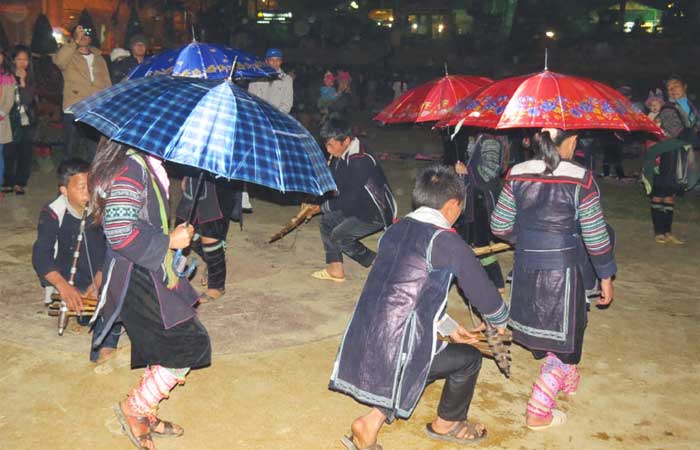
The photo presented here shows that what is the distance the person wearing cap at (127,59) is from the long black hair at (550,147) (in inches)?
273

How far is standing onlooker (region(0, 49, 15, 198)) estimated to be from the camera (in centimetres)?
926

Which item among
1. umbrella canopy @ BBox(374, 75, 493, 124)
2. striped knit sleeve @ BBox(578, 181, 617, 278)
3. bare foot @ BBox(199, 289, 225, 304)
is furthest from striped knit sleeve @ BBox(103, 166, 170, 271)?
umbrella canopy @ BBox(374, 75, 493, 124)

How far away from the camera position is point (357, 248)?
706 cm

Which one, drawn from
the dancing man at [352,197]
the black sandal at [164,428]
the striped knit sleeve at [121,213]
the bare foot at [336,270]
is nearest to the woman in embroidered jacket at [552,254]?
the black sandal at [164,428]

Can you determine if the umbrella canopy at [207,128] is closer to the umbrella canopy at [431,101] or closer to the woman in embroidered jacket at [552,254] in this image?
the woman in embroidered jacket at [552,254]

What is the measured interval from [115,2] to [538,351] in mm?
33907

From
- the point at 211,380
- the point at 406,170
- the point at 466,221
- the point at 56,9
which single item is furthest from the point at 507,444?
the point at 56,9

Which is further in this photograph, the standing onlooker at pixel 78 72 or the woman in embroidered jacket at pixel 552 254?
the standing onlooker at pixel 78 72

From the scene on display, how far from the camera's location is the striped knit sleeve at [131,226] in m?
3.56

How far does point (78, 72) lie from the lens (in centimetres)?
977

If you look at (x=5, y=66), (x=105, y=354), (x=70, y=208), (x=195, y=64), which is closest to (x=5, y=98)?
(x=5, y=66)

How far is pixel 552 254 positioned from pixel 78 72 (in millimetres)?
7504

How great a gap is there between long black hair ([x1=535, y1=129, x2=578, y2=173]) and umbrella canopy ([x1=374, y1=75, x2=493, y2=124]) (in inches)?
89.9

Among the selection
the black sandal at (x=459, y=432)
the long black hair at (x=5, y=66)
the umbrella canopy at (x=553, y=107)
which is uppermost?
the umbrella canopy at (x=553, y=107)
